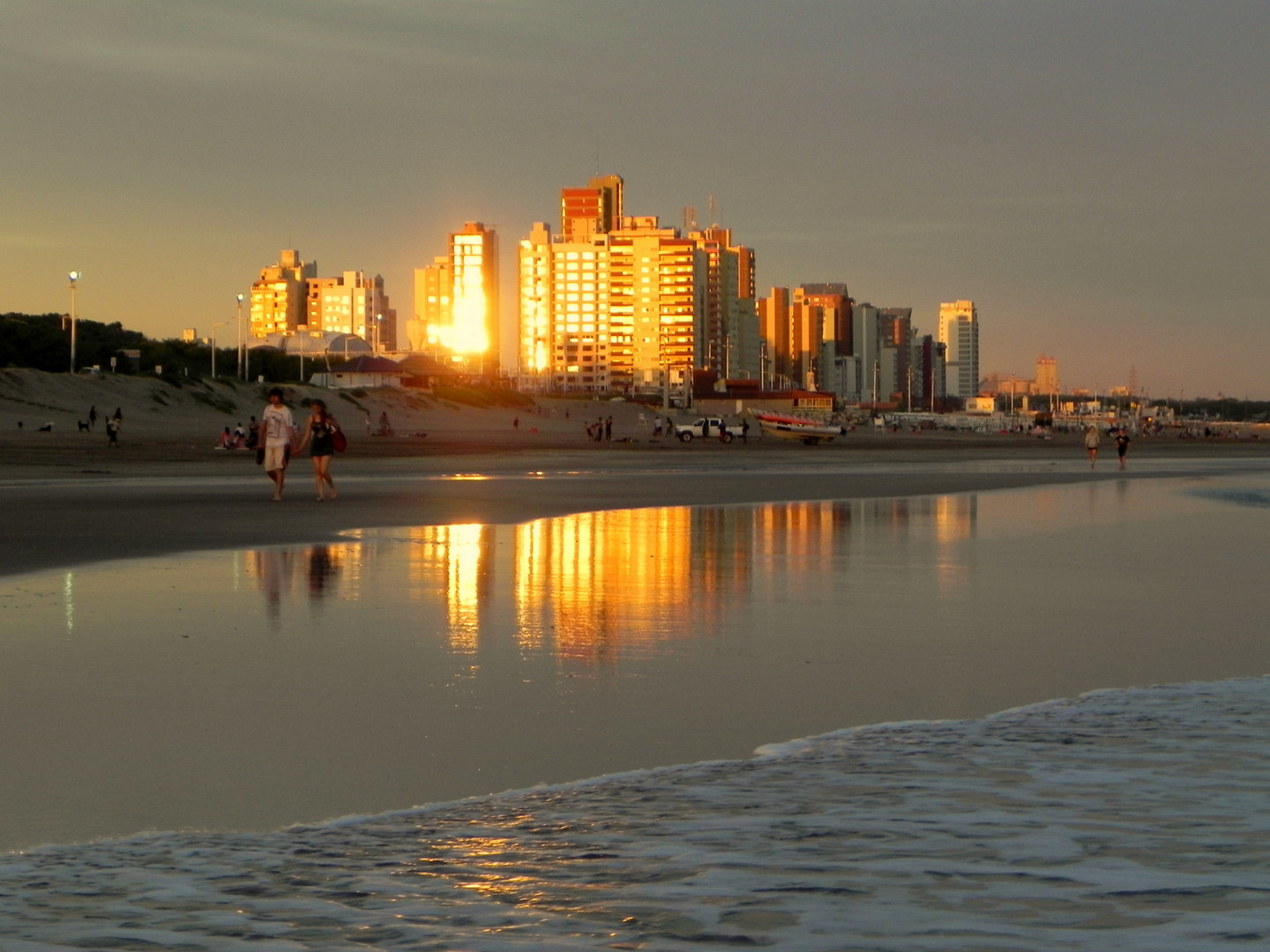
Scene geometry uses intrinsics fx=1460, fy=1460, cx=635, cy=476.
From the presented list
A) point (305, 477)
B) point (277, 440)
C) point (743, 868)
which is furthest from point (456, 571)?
point (305, 477)

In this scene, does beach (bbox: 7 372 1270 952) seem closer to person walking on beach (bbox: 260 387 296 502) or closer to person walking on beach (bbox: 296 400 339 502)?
person walking on beach (bbox: 296 400 339 502)

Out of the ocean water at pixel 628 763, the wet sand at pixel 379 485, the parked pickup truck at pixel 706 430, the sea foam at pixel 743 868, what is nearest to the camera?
the sea foam at pixel 743 868

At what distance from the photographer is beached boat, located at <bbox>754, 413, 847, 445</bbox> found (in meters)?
80.8

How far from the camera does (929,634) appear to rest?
355 inches

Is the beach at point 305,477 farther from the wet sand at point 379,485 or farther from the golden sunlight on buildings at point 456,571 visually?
the golden sunlight on buildings at point 456,571

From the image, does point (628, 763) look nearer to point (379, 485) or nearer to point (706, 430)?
point (379, 485)

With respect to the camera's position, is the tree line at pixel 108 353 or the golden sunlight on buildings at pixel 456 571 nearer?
the golden sunlight on buildings at pixel 456 571

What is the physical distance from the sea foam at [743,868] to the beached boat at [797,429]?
7367 centimetres

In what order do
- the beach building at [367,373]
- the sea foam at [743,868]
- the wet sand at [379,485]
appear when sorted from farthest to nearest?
the beach building at [367,373] < the wet sand at [379,485] < the sea foam at [743,868]

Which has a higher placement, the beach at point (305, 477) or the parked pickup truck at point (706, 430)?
the parked pickup truck at point (706, 430)

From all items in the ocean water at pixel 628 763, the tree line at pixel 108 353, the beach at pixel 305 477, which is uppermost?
the tree line at pixel 108 353

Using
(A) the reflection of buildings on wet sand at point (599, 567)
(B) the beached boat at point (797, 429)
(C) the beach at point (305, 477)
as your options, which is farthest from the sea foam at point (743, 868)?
(B) the beached boat at point (797, 429)

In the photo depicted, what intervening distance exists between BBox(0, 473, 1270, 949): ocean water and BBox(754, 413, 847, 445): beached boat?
6914cm

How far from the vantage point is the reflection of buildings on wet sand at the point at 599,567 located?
30.3ft
